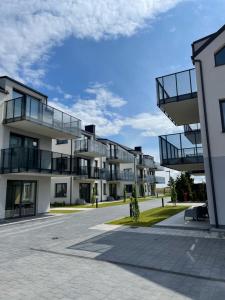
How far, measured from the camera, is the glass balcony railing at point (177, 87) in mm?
12691

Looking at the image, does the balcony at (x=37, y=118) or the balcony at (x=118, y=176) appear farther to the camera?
the balcony at (x=118, y=176)

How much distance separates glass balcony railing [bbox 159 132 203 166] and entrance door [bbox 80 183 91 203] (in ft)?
63.3

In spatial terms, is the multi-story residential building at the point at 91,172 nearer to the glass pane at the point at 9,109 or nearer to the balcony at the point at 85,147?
the balcony at the point at 85,147

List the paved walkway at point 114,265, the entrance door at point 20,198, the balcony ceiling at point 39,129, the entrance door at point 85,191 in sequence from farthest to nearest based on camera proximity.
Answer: the entrance door at point 85,191, the entrance door at point 20,198, the balcony ceiling at point 39,129, the paved walkway at point 114,265

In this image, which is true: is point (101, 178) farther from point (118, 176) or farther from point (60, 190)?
point (118, 176)

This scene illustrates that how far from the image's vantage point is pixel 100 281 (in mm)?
5562

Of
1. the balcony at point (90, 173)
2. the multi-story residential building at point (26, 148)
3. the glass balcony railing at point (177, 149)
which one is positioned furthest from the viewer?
the balcony at point (90, 173)

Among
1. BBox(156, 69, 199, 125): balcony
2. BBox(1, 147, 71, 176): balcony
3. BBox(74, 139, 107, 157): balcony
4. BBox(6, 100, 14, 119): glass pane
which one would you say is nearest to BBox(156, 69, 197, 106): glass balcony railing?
BBox(156, 69, 199, 125): balcony

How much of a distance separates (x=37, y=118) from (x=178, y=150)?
9327 millimetres

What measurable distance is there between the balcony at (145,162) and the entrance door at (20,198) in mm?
32941

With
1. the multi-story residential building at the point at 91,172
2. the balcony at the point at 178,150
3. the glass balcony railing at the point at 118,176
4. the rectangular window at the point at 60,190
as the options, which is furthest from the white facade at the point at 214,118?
the glass balcony railing at the point at 118,176

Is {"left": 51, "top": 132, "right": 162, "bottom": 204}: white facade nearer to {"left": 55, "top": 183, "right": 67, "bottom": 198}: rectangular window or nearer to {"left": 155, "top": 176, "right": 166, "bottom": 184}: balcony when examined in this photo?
{"left": 55, "top": 183, "right": 67, "bottom": 198}: rectangular window

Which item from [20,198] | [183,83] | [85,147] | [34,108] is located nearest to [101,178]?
[85,147]

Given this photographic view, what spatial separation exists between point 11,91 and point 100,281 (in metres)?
Result: 14.9
